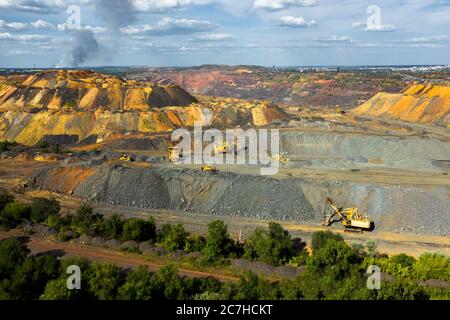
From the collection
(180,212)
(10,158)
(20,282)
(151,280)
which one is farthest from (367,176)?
(10,158)

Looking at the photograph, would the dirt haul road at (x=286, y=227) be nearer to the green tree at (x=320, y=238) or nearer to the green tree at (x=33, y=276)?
the green tree at (x=320, y=238)

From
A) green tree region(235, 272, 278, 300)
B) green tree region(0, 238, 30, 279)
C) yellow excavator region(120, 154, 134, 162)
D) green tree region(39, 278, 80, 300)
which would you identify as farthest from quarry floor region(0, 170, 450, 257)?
green tree region(39, 278, 80, 300)

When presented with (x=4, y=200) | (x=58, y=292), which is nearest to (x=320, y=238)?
(x=58, y=292)

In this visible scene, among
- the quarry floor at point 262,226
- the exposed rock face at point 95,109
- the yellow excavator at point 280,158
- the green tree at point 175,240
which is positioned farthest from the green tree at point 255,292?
the exposed rock face at point 95,109

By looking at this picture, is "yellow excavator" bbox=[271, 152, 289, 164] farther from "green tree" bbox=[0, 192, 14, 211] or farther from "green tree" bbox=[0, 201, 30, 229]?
"green tree" bbox=[0, 192, 14, 211]
